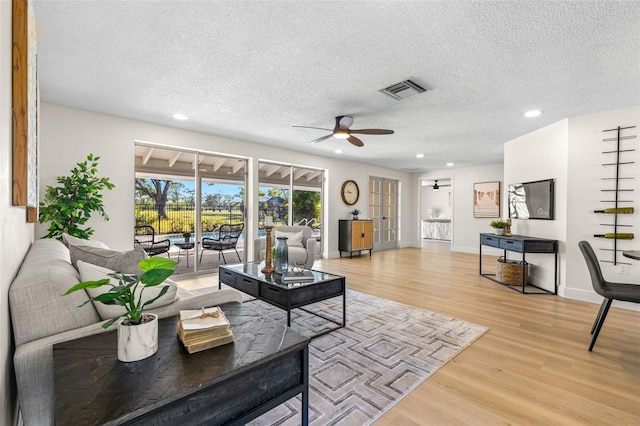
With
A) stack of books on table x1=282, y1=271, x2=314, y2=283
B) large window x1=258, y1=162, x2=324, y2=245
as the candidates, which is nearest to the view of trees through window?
large window x1=258, y1=162, x2=324, y2=245

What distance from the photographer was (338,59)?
2.45m

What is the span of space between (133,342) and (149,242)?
407cm

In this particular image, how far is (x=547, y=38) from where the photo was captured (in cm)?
212

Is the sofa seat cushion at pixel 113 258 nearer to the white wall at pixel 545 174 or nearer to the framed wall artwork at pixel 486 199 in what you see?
the white wall at pixel 545 174

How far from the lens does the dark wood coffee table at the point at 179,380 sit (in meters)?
0.81

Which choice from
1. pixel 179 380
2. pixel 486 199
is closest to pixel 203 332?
pixel 179 380

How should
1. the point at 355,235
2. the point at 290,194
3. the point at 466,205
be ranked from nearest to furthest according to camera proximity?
the point at 290,194, the point at 355,235, the point at 466,205

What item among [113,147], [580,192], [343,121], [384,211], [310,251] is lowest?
[310,251]

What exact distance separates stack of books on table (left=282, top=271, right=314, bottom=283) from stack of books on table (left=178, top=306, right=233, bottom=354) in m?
1.38

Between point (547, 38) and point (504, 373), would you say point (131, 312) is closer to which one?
point (504, 373)

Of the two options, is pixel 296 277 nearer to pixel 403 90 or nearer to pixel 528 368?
pixel 528 368

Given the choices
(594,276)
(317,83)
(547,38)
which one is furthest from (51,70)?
(594,276)

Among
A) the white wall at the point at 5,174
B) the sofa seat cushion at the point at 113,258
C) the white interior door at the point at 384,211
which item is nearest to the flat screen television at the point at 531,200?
the white interior door at the point at 384,211

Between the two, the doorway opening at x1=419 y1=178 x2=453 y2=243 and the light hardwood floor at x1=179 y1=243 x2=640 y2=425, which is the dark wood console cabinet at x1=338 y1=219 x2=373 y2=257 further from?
the doorway opening at x1=419 y1=178 x2=453 y2=243
